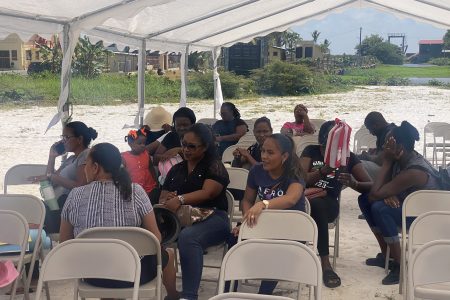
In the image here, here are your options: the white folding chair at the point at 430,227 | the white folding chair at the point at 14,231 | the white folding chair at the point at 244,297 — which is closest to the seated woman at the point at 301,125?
the white folding chair at the point at 430,227

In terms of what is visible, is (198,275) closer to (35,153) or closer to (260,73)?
(35,153)

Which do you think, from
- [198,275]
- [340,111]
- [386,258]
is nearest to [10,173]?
[198,275]

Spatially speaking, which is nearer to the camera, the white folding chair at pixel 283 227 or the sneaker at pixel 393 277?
the white folding chair at pixel 283 227

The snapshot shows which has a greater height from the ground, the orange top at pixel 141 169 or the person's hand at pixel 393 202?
the orange top at pixel 141 169

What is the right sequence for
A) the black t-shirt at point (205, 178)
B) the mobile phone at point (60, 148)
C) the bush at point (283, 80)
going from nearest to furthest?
the black t-shirt at point (205, 178) → the mobile phone at point (60, 148) → the bush at point (283, 80)

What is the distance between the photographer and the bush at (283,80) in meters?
37.0

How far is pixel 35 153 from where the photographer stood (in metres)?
13.7

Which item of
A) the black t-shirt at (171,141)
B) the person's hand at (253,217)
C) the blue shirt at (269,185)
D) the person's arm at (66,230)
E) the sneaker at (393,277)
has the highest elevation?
the black t-shirt at (171,141)

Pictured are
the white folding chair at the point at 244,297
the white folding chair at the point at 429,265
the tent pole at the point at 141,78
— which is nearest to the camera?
the white folding chair at the point at 244,297

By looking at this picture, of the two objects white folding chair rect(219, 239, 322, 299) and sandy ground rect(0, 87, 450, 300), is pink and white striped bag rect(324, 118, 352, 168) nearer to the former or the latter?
sandy ground rect(0, 87, 450, 300)

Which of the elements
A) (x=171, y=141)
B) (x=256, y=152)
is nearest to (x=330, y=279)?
(x=256, y=152)

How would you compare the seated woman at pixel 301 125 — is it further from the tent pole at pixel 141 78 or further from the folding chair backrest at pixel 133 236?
the folding chair backrest at pixel 133 236

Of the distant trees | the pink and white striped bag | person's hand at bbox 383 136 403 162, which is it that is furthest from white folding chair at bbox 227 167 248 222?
the distant trees

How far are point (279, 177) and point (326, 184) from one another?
821 millimetres
